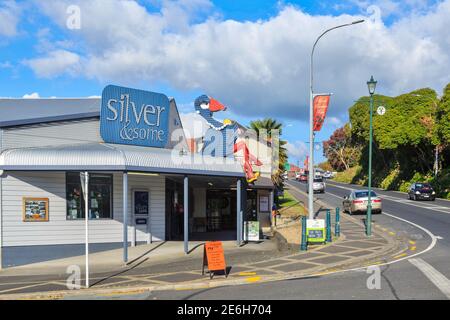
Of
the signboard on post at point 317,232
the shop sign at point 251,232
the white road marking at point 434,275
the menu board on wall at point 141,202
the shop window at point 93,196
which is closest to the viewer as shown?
the white road marking at point 434,275

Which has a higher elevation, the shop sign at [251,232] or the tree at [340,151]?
the tree at [340,151]

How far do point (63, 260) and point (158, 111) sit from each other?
6613 millimetres

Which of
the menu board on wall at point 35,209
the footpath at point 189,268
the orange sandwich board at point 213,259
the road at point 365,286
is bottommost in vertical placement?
the footpath at point 189,268

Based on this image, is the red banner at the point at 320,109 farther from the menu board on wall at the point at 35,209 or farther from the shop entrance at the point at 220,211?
the menu board on wall at the point at 35,209

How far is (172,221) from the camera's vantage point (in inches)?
866

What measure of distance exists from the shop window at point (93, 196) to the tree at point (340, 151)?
279ft

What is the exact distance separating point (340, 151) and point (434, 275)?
3699 inches

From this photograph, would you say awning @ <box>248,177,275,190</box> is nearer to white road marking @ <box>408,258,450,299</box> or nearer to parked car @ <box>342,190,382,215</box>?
parked car @ <box>342,190,382,215</box>

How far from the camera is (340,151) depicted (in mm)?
103188

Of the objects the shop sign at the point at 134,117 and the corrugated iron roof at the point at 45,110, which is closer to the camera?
the corrugated iron roof at the point at 45,110

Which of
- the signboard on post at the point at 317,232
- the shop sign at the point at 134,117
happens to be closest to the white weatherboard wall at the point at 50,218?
the shop sign at the point at 134,117

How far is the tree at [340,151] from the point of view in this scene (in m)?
101

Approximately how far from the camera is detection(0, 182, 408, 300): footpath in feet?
37.2
